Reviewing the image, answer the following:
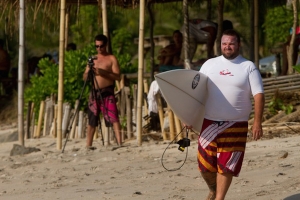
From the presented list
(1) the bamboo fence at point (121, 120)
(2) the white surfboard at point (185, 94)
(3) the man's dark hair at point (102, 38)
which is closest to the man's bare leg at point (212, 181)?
(2) the white surfboard at point (185, 94)

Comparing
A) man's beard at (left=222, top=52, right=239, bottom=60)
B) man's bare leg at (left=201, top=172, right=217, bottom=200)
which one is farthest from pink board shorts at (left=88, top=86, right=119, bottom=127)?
man's beard at (left=222, top=52, right=239, bottom=60)

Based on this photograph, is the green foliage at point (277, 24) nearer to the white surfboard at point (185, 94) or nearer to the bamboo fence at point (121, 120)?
the bamboo fence at point (121, 120)

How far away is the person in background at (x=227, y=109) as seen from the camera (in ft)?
21.9

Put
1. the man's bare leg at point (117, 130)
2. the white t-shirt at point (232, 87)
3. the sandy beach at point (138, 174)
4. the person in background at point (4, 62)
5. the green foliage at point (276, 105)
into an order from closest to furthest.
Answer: the white t-shirt at point (232, 87) → the sandy beach at point (138, 174) → the man's bare leg at point (117, 130) → the green foliage at point (276, 105) → the person in background at point (4, 62)

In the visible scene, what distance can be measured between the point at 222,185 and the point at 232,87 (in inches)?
29.1

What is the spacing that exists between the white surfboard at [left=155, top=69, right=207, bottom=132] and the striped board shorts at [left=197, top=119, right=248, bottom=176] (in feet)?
0.69

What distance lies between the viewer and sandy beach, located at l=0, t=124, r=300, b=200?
7.75m

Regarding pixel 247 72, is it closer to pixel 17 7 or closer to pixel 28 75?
pixel 17 7

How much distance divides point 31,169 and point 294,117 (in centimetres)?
356

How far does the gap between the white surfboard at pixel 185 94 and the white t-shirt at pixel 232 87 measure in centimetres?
14

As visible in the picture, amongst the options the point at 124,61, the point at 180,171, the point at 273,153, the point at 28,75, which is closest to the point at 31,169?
the point at 180,171

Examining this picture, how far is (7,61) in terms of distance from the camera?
68.6 ft

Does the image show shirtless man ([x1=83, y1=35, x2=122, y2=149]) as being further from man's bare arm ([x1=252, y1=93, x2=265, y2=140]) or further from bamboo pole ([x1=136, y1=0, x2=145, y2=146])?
man's bare arm ([x1=252, y1=93, x2=265, y2=140])

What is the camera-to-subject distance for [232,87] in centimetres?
670
